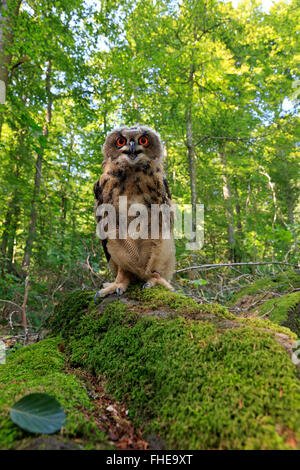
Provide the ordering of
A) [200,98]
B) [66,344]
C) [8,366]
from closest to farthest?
[8,366] < [66,344] < [200,98]

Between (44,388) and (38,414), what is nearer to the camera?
(38,414)

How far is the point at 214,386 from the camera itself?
1.07 meters

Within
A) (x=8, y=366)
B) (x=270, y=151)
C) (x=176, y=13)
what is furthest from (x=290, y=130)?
(x=8, y=366)

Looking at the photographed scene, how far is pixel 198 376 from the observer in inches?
45.5

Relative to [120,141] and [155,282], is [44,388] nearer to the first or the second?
[155,282]

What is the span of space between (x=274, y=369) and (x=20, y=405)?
1.04 meters

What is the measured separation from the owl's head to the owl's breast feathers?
0.07 m

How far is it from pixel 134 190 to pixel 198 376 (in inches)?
71.2

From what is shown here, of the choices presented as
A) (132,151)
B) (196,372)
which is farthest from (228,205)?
(196,372)

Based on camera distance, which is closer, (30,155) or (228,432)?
(228,432)
